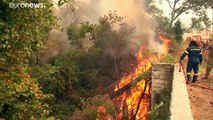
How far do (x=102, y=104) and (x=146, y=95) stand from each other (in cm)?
211

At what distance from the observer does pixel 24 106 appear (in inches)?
297

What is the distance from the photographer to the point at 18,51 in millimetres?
7242

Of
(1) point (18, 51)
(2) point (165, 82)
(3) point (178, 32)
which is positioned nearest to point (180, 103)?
(2) point (165, 82)

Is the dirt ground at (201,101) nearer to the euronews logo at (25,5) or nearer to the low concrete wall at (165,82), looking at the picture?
the low concrete wall at (165,82)

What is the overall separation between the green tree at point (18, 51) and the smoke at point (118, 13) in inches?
472

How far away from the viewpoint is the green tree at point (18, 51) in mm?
6527

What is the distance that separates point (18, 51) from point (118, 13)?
57.2 feet

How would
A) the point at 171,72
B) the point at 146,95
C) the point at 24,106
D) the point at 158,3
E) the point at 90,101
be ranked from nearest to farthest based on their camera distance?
1. the point at 24,106
2. the point at 171,72
3. the point at 146,95
4. the point at 90,101
5. the point at 158,3

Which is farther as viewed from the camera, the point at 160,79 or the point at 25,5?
the point at 160,79

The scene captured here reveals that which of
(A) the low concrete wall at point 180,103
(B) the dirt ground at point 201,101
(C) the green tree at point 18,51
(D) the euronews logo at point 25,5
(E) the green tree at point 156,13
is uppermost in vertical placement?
(E) the green tree at point 156,13

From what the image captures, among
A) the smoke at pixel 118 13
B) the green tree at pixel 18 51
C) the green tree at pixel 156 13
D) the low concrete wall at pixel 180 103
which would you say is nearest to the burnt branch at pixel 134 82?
the low concrete wall at pixel 180 103

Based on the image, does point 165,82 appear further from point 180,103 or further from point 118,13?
point 118,13

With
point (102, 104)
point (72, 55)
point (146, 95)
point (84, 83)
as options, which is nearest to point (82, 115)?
point (102, 104)

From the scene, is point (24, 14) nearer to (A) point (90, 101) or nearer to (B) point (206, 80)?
(A) point (90, 101)
